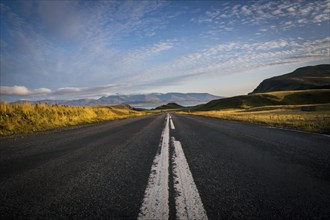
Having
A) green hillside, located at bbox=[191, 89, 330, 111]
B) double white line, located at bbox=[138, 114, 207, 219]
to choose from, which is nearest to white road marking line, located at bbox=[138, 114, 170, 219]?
double white line, located at bbox=[138, 114, 207, 219]

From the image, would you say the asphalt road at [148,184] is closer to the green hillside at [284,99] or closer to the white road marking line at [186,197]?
the white road marking line at [186,197]

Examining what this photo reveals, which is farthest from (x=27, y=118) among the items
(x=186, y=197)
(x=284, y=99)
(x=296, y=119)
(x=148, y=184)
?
(x=284, y=99)

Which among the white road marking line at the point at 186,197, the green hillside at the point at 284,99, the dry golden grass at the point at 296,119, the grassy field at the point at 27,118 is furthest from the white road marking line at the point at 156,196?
the green hillside at the point at 284,99

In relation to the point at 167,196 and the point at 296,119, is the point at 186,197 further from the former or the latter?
the point at 296,119

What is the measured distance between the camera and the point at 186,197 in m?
2.28

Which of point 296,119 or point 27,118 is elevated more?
point 27,118

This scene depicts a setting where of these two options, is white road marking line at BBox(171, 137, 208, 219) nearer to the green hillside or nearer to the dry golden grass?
the dry golden grass

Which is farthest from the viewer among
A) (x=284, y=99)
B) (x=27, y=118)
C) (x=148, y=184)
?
(x=284, y=99)

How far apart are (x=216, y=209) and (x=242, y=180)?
3.55 ft

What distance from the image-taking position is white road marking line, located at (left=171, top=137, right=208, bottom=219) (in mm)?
1909

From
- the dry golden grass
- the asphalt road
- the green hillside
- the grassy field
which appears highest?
the green hillside

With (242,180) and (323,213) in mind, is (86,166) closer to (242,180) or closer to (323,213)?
(242,180)

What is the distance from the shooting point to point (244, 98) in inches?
4665

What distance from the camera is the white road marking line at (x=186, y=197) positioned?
6.26 feet
